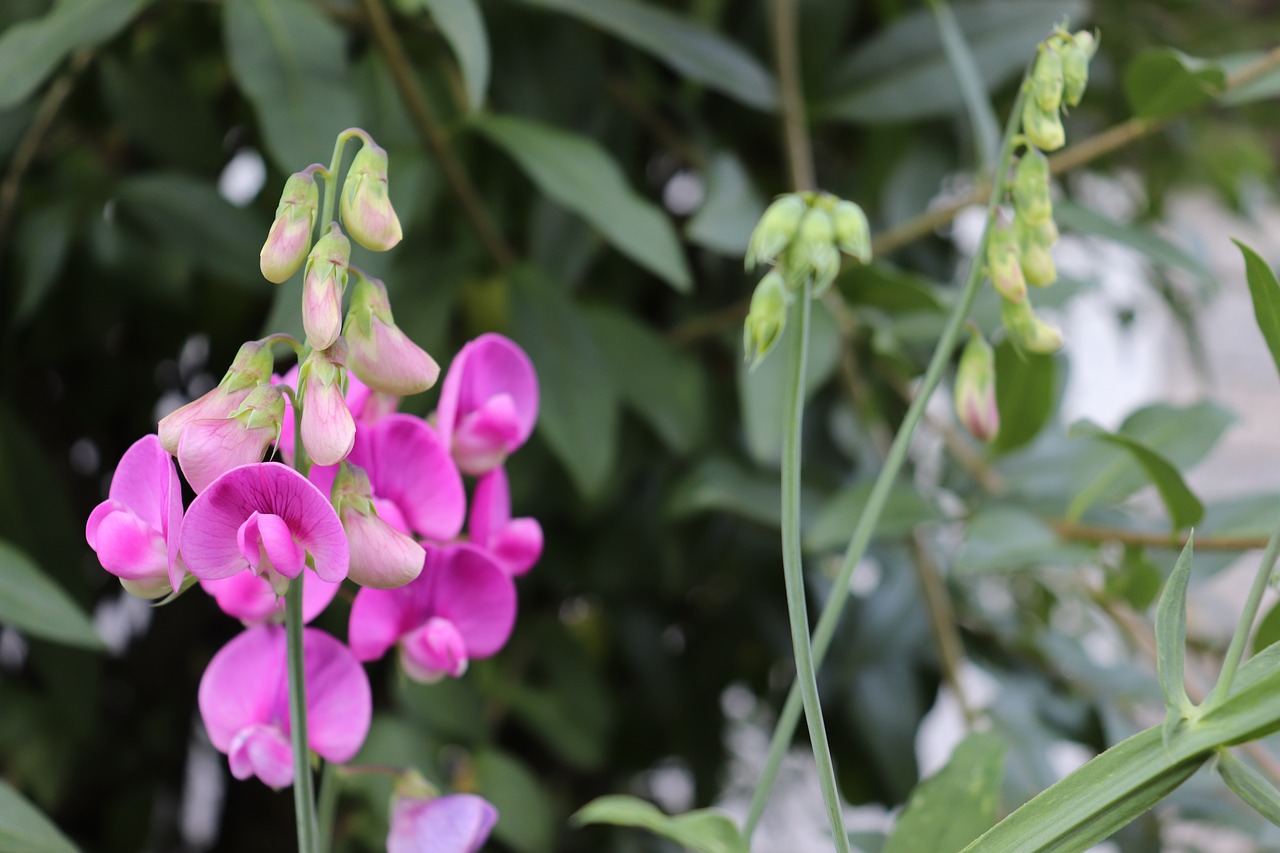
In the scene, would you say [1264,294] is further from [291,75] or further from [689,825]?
[291,75]

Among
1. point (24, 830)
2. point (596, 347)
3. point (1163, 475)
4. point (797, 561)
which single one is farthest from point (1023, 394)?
point (24, 830)

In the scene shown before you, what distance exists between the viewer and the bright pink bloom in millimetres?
280

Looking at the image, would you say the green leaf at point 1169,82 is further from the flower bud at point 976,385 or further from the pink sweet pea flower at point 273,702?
the pink sweet pea flower at point 273,702

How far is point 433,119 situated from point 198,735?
52 centimetres

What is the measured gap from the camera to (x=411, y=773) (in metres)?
0.31

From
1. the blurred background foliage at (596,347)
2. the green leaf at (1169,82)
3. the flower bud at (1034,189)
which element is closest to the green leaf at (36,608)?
the blurred background foliage at (596,347)

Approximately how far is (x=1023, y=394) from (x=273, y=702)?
374mm

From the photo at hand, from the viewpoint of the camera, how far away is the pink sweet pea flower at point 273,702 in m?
0.28

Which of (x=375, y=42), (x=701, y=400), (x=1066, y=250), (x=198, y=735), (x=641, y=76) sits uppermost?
(x=375, y=42)

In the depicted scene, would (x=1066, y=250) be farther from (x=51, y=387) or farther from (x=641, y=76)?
(x=51, y=387)

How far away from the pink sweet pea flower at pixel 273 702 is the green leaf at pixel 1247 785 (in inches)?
8.0

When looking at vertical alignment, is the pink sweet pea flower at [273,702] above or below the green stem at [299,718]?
below

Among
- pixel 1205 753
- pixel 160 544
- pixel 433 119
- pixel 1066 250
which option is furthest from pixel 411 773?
pixel 1066 250

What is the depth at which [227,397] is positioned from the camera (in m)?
0.24
